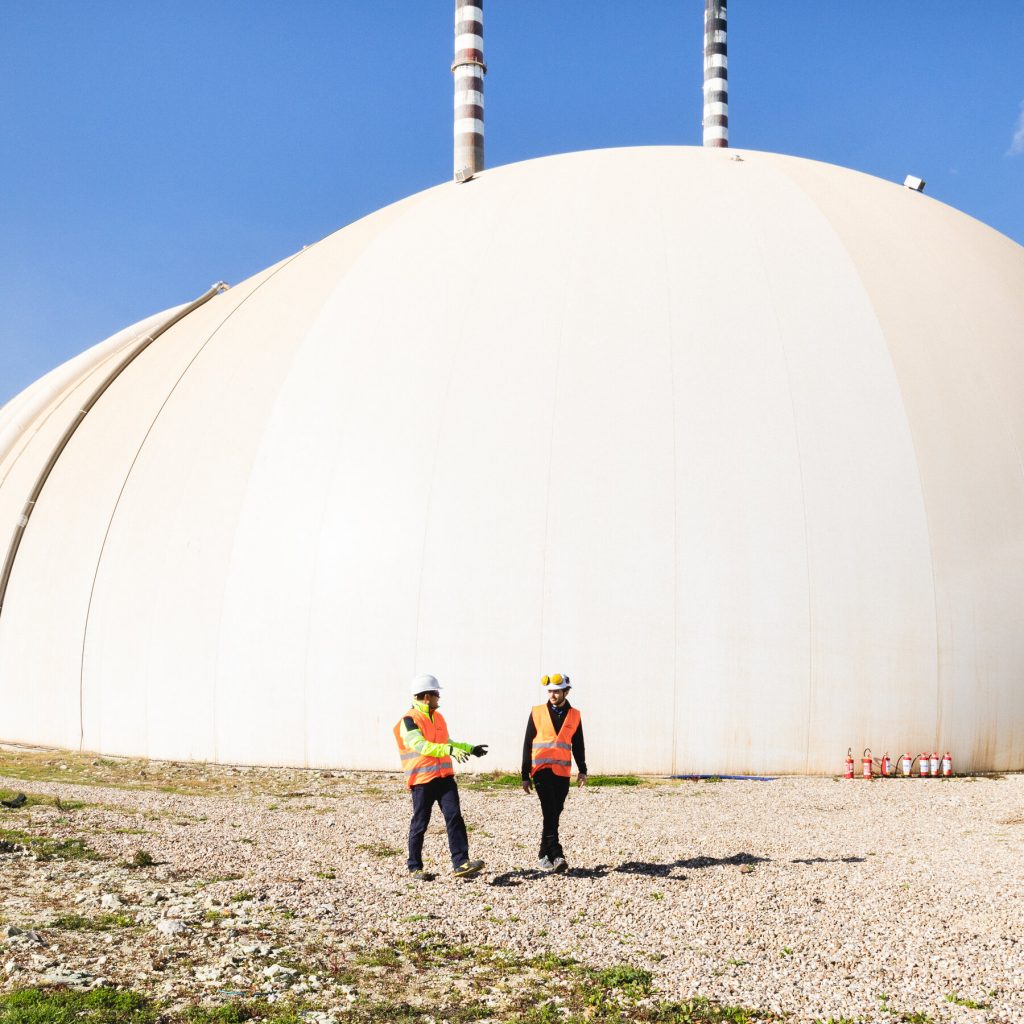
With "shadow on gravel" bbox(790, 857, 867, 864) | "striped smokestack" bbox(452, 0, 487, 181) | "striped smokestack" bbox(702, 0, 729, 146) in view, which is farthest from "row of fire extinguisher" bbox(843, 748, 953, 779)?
"striped smokestack" bbox(702, 0, 729, 146)

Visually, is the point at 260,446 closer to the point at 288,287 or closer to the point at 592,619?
the point at 288,287

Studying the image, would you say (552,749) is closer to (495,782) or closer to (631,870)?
(631,870)

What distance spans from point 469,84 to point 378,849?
35714 mm

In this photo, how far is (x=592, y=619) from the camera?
13.6m

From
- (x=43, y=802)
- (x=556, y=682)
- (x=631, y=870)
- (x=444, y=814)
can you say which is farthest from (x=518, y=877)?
(x=43, y=802)

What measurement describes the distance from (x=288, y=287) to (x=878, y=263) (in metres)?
10.1

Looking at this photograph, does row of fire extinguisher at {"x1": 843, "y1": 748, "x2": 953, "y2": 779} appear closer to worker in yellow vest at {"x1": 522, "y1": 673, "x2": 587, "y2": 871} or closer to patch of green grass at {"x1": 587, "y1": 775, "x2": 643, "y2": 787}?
patch of green grass at {"x1": 587, "y1": 775, "x2": 643, "y2": 787}

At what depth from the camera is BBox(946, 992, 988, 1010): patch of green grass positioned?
539 cm

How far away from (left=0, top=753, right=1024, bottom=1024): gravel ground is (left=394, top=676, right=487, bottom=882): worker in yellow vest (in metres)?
0.19

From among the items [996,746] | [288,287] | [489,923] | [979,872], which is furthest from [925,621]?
[288,287]

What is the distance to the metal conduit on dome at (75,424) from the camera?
18625 mm

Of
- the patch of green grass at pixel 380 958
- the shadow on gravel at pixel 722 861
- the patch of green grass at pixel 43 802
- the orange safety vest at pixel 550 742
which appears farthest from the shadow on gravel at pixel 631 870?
the patch of green grass at pixel 43 802

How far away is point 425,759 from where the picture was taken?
805cm

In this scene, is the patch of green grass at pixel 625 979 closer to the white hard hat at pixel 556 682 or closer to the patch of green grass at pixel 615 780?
the white hard hat at pixel 556 682
